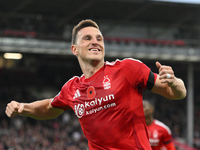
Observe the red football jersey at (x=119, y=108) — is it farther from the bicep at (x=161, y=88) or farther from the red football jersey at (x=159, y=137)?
the red football jersey at (x=159, y=137)

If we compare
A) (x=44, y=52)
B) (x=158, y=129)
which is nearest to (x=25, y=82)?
(x=44, y=52)

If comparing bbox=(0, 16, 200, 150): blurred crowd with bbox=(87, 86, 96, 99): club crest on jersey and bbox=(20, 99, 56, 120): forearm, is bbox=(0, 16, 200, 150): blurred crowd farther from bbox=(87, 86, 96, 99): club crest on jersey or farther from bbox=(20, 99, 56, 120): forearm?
bbox=(87, 86, 96, 99): club crest on jersey

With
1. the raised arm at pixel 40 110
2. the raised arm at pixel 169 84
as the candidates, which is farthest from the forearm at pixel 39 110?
the raised arm at pixel 169 84

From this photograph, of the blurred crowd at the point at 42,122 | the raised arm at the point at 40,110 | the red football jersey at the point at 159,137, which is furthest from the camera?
the blurred crowd at the point at 42,122

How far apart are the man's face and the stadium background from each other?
1399cm

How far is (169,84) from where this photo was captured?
313cm

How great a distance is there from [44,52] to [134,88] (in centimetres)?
1774

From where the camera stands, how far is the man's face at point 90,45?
3.85 metres

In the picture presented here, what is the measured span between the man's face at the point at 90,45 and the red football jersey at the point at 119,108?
0.21 m

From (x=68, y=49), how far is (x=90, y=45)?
17207mm

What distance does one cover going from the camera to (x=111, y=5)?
23.8 meters

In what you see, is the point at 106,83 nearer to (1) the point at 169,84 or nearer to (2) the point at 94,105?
(2) the point at 94,105

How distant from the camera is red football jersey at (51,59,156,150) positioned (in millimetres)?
3561

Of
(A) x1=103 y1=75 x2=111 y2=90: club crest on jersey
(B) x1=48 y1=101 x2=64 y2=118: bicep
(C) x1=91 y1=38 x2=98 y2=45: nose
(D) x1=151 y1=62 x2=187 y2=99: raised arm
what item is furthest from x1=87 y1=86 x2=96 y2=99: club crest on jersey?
(B) x1=48 y1=101 x2=64 y2=118: bicep
